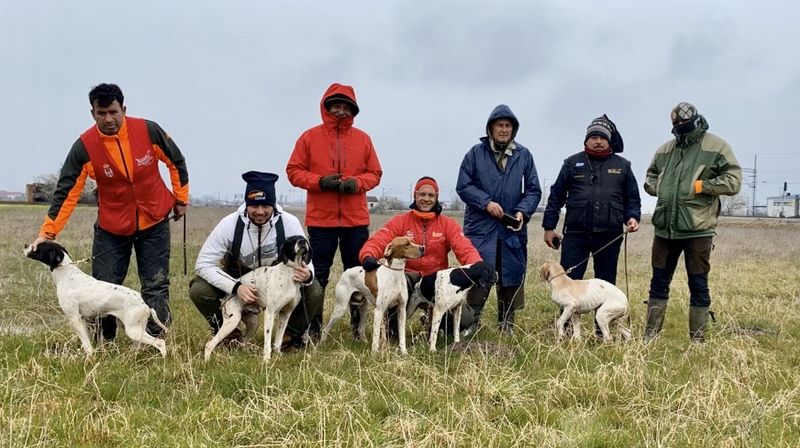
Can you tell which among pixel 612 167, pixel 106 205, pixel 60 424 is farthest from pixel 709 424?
pixel 106 205

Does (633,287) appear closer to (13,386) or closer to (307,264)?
(307,264)

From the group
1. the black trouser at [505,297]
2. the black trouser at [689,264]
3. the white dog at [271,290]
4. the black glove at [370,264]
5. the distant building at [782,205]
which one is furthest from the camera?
the distant building at [782,205]

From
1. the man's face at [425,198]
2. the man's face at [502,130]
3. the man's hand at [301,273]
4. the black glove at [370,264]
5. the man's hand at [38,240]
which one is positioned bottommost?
the man's hand at [301,273]

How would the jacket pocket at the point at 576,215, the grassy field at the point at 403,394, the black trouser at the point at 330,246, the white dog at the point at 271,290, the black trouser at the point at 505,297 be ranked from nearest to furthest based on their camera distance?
the grassy field at the point at 403,394
the white dog at the point at 271,290
the black trouser at the point at 330,246
the jacket pocket at the point at 576,215
the black trouser at the point at 505,297

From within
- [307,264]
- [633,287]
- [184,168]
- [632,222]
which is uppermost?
[184,168]

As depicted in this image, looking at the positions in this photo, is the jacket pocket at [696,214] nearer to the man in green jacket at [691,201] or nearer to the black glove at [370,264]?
the man in green jacket at [691,201]

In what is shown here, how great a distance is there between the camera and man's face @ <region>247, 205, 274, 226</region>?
191 inches

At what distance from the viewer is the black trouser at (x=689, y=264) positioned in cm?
539

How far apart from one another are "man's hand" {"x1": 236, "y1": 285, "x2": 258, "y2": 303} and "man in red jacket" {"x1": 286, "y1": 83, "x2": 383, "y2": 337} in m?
0.96

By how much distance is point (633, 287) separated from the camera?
374 inches

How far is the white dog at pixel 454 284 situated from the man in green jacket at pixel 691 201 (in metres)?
1.91

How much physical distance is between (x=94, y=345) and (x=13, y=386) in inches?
41.5

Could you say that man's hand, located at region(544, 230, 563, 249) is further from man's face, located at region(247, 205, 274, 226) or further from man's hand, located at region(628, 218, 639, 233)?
man's face, located at region(247, 205, 274, 226)

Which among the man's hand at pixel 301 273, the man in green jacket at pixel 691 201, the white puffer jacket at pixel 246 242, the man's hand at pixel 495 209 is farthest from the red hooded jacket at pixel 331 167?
the man in green jacket at pixel 691 201
